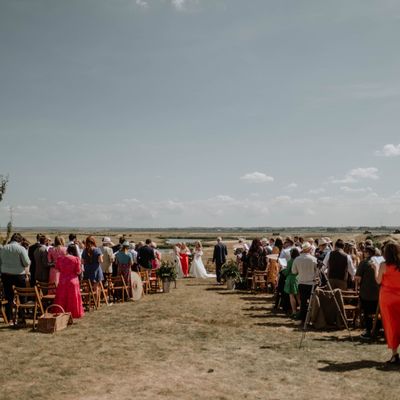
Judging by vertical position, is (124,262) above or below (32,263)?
below

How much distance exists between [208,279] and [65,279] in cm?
1262

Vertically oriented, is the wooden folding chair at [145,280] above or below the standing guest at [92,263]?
below

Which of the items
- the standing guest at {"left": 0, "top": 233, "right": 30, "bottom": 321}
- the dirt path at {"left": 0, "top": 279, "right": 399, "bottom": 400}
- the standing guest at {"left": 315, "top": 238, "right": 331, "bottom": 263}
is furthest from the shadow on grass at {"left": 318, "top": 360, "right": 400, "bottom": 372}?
the standing guest at {"left": 0, "top": 233, "right": 30, "bottom": 321}

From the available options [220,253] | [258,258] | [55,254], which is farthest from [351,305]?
[220,253]

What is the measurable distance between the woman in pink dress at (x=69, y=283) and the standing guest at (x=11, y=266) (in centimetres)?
90

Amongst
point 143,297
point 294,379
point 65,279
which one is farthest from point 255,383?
point 143,297

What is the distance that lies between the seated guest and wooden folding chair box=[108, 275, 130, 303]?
7.18 m

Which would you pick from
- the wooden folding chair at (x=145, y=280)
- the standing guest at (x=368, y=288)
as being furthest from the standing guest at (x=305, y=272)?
the wooden folding chair at (x=145, y=280)

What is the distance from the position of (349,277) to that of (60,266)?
26.1 feet

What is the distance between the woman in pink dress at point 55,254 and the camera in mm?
12359

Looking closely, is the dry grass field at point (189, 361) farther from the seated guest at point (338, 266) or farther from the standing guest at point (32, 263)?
the standing guest at point (32, 263)

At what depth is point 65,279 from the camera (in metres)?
11.5

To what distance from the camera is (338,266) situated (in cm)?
1170

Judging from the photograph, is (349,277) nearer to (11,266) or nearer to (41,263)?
(41,263)
